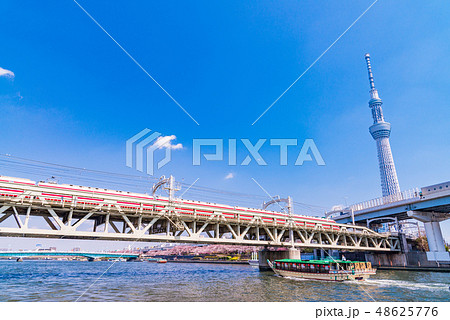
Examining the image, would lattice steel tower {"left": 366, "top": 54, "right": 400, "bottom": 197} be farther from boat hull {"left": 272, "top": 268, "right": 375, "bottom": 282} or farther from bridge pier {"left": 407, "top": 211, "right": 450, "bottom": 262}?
boat hull {"left": 272, "top": 268, "right": 375, "bottom": 282}

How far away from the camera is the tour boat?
107ft

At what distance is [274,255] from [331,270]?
17.4m

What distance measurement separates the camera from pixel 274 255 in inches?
1934

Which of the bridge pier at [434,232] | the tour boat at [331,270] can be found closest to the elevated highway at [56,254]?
the tour boat at [331,270]

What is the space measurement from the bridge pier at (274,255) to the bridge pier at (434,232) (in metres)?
34.7

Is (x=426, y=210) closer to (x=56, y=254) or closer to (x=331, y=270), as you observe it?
(x=331, y=270)

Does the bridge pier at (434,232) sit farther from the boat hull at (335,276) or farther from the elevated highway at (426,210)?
the boat hull at (335,276)

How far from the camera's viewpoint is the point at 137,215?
31.4m

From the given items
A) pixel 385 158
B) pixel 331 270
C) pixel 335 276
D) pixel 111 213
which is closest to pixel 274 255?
pixel 331 270

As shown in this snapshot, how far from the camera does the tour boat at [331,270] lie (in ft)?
107

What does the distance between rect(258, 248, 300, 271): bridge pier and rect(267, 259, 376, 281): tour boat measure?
28.2ft

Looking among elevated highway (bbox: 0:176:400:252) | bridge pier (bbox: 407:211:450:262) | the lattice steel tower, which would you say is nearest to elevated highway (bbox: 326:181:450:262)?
bridge pier (bbox: 407:211:450:262)
